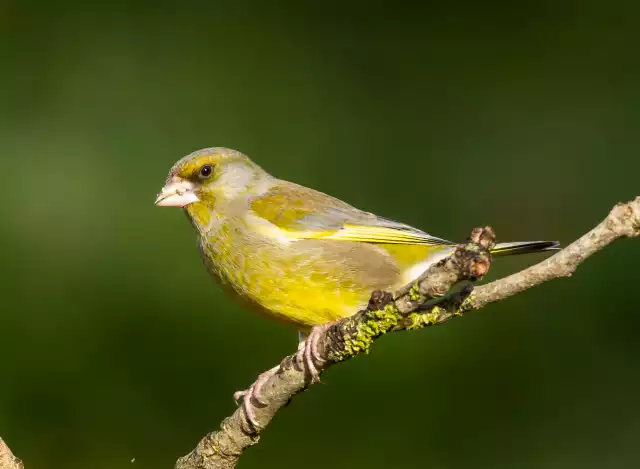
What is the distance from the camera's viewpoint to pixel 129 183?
17.7 feet

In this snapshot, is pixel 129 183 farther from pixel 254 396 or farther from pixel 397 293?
pixel 397 293

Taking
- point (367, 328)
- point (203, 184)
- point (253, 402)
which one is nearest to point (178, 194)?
point (203, 184)

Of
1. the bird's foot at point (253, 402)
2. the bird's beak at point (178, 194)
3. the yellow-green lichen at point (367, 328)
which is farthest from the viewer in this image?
the bird's beak at point (178, 194)

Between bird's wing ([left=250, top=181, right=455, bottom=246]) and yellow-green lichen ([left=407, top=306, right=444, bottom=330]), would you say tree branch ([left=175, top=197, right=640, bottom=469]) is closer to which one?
yellow-green lichen ([left=407, top=306, right=444, bottom=330])

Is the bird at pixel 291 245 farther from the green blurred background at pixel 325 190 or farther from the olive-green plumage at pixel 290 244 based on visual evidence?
the green blurred background at pixel 325 190

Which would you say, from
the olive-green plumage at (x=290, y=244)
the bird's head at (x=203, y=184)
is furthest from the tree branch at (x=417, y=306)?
the bird's head at (x=203, y=184)

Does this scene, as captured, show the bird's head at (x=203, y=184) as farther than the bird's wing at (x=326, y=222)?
Yes

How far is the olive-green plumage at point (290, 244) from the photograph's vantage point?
11.3 feet

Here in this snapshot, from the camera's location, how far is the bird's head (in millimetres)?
3771

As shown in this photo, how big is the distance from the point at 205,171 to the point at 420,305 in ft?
4.71

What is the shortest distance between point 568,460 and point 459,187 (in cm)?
158

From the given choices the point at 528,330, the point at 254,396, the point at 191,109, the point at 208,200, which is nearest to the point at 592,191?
the point at 528,330

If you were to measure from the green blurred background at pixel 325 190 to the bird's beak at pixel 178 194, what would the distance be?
1.09 metres

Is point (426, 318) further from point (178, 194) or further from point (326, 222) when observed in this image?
point (178, 194)
